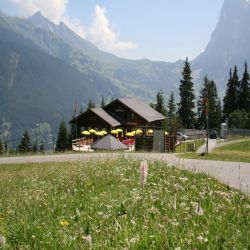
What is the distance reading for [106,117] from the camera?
8162cm

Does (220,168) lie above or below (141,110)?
below

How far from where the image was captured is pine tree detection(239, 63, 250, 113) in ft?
345

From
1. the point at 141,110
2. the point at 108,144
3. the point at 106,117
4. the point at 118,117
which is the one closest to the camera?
the point at 108,144

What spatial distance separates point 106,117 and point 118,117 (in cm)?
486

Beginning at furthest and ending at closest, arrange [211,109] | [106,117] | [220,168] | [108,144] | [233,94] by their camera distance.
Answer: [211,109], [233,94], [106,117], [108,144], [220,168]

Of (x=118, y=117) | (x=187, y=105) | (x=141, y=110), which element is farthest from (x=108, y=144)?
(x=187, y=105)

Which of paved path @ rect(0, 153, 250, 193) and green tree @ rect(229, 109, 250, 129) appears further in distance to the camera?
green tree @ rect(229, 109, 250, 129)

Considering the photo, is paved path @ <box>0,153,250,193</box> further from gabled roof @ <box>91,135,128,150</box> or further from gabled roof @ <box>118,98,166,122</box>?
gabled roof @ <box>118,98,166,122</box>

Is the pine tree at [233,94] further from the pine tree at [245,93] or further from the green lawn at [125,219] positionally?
the green lawn at [125,219]

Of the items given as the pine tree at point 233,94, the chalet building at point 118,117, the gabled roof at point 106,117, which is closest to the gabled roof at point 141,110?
the chalet building at point 118,117

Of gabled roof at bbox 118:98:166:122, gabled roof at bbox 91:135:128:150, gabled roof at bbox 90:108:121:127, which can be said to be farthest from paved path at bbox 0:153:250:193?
gabled roof at bbox 118:98:166:122

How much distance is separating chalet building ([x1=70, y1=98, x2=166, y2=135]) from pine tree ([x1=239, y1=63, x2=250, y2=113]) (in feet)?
86.2

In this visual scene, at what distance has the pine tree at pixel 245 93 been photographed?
105m

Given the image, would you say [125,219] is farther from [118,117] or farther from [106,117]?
[118,117]
